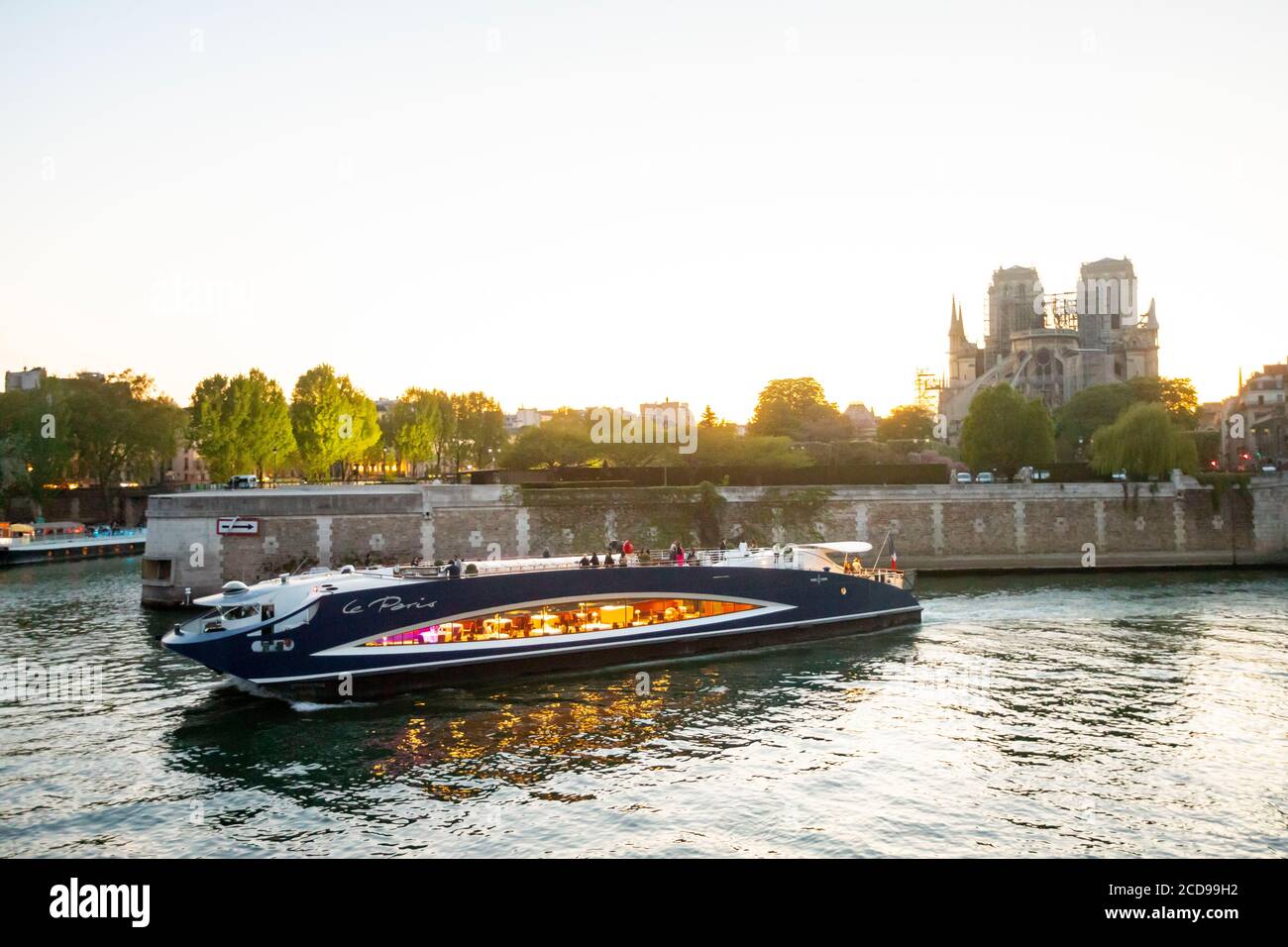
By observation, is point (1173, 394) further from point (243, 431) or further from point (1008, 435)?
point (243, 431)

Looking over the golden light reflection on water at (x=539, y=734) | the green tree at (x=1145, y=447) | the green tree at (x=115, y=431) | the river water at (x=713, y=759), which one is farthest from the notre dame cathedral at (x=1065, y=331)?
the golden light reflection on water at (x=539, y=734)

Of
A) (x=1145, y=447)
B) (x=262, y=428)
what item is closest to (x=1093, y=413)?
(x=1145, y=447)

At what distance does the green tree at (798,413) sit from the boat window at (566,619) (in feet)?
211

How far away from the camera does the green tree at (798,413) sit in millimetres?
94875

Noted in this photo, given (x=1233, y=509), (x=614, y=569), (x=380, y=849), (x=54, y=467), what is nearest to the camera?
(x=380, y=849)

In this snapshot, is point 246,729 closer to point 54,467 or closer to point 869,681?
point 869,681

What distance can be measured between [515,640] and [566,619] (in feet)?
5.49

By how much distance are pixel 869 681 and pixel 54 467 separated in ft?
244

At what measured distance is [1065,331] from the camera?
12000 centimetres

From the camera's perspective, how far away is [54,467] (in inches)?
3088

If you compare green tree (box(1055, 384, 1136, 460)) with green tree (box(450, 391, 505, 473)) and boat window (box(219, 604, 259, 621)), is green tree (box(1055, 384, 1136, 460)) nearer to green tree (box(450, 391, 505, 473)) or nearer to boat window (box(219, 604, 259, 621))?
green tree (box(450, 391, 505, 473))

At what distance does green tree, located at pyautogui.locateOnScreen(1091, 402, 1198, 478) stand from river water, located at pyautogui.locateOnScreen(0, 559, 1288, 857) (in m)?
25.3

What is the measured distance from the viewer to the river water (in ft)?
51.8
